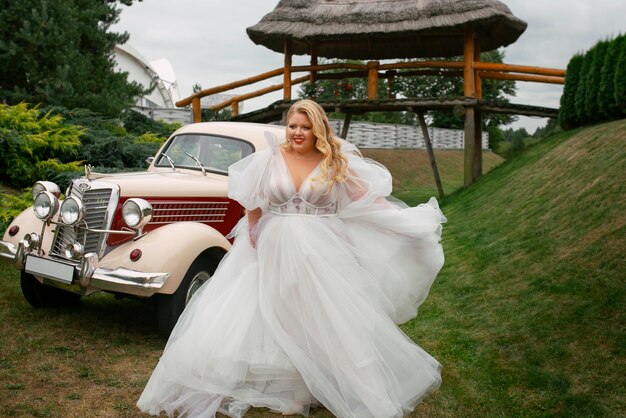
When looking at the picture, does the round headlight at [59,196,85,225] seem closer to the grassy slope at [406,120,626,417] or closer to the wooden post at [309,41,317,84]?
the grassy slope at [406,120,626,417]

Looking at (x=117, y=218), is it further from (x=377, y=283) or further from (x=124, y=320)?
(x=377, y=283)

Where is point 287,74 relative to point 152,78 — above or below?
above

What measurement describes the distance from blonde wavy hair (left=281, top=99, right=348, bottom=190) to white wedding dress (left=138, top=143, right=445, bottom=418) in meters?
0.09

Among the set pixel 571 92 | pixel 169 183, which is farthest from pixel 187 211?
pixel 571 92

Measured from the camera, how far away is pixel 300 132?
416 centimetres

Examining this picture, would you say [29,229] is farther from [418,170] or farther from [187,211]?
[418,170]

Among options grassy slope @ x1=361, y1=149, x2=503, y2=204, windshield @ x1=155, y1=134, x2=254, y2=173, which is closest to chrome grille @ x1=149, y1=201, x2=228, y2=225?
windshield @ x1=155, y1=134, x2=254, y2=173

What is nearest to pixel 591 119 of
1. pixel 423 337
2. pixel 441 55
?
pixel 441 55

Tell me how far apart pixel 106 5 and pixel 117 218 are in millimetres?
13489

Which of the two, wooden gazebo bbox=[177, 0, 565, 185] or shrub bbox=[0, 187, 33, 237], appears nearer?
shrub bbox=[0, 187, 33, 237]

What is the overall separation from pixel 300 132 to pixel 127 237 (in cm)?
219

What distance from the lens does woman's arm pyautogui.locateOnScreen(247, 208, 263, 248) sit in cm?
431


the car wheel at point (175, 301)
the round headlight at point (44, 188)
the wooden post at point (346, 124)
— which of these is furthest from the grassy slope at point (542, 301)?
the wooden post at point (346, 124)

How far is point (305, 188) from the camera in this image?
4.11 m
